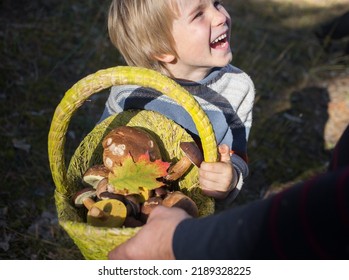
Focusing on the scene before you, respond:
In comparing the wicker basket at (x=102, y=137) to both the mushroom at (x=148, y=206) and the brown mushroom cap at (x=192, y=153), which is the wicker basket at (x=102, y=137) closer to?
the brown mushroom cap at (x=192, y=153)

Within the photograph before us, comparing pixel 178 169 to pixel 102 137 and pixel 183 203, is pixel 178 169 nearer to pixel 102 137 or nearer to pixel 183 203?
pixel 183 203

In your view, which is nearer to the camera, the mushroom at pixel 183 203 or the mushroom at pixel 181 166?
the mushroom at pixel 183 203

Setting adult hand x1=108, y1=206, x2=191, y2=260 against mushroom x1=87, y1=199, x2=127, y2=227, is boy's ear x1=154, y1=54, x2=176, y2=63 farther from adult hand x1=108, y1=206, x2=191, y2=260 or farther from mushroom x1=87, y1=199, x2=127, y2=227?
adult hand x1=108, y1=206, x2=191, y2=260

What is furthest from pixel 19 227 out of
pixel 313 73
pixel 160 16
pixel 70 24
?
pixel 313 73

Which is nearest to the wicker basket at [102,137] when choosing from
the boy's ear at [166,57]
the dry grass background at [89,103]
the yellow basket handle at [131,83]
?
the yellow basket handle at [131,83]

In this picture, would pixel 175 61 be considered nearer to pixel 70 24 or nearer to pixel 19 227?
pixel 19 227

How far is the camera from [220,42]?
2326 mm

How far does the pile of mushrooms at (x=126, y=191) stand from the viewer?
1843 millimetres

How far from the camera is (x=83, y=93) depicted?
1.84m

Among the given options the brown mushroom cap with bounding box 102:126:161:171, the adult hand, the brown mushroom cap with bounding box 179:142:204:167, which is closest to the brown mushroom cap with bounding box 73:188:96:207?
the brown mushroom cap with bounding box 102:126:161:171

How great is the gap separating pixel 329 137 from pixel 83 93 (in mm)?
2778

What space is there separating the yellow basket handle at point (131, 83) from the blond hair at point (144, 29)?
50 centimetres

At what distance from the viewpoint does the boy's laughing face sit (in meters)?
2.20

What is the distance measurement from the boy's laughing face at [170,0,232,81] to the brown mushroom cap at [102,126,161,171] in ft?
1.53
